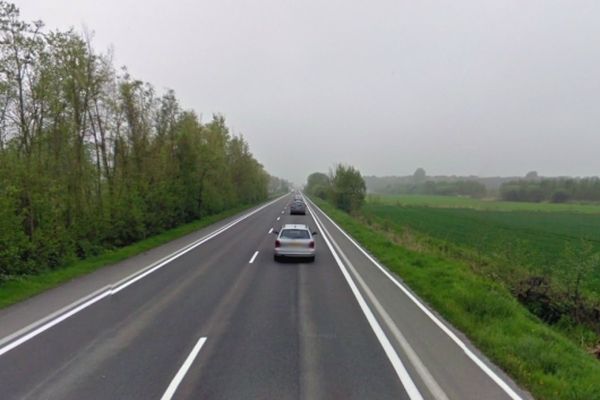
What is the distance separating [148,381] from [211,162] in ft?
86.6

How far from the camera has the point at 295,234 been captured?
12727mm

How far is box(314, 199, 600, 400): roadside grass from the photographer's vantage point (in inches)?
177

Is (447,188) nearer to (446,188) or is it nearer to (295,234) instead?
(446,188)

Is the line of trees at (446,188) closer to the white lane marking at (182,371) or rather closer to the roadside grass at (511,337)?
the roadside grass at (511,337)

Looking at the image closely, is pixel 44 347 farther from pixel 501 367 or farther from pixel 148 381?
pixel 501 367

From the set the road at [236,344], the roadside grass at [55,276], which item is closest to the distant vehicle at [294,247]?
the road at [236,344]

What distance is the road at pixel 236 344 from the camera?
4262 mm

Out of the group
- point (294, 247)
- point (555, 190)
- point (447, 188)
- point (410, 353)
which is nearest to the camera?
point (410, 353)

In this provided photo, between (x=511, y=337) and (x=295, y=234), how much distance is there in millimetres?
7807

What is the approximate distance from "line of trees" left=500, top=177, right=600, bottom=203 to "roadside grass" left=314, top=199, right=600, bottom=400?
10841 centimetres

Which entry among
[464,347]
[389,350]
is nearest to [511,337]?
[464,347]

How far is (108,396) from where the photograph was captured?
159 inches

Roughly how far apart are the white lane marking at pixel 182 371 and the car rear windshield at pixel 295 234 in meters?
7.08

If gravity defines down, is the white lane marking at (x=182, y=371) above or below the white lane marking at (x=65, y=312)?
below
